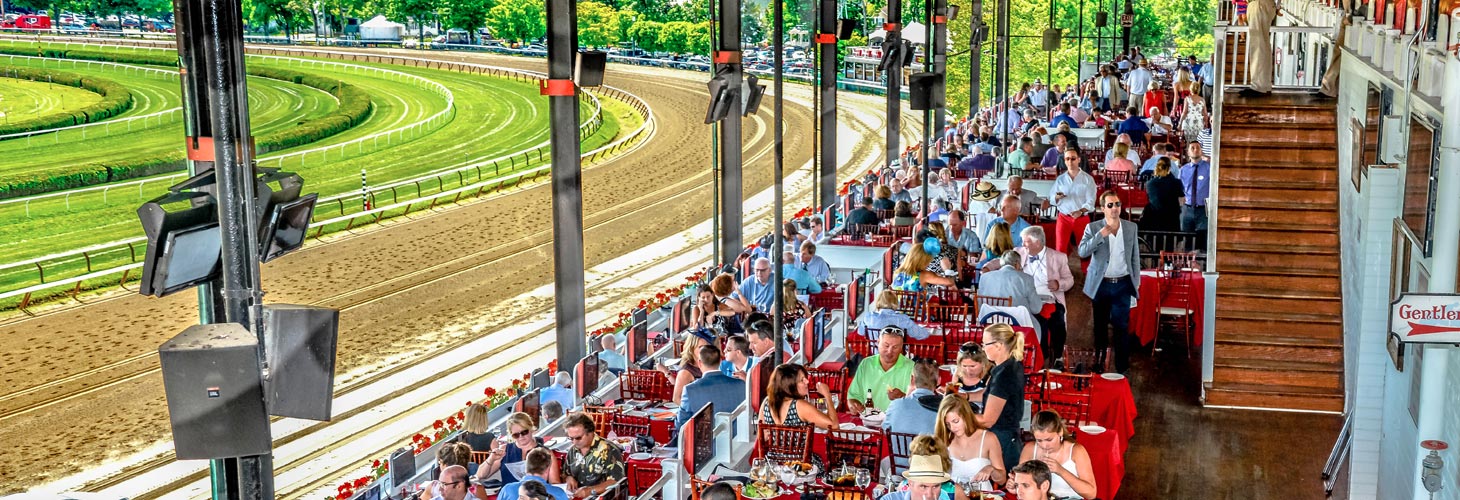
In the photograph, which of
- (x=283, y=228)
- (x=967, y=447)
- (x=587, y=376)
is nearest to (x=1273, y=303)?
(x=967, y=447)

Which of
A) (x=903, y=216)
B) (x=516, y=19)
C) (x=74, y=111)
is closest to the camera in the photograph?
(x=903, y=216)

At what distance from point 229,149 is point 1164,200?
10.0 meters

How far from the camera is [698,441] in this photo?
7.37m

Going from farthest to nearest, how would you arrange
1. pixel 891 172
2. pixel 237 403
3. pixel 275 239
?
pixel 891 172 → pixel 275 239 → pixel 237 403

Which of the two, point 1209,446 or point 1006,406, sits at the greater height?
point 1006,406

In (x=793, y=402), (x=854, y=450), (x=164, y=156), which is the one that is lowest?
(x=164, y=156)

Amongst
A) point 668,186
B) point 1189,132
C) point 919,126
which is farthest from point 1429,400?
point 919,126

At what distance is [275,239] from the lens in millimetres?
4438

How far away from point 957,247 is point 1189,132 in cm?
662

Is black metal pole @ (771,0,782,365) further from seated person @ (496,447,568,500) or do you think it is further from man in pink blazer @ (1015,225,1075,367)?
seated person @ (496,447,568,500)

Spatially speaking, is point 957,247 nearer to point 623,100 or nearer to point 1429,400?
point 1429,400

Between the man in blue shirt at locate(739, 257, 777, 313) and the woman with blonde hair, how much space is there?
3.78m

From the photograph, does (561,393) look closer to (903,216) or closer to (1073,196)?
(903,216)

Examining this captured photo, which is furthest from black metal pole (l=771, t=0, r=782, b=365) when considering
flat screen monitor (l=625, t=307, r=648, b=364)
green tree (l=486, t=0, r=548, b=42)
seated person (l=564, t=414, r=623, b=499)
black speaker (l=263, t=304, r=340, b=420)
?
green tree (l=486, t=0, r=548, b=42)
